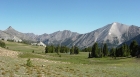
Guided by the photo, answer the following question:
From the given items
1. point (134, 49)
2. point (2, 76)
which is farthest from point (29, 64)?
point (134, 49)

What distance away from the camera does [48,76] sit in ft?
94.7

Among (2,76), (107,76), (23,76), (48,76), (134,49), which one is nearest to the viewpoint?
(2,76)

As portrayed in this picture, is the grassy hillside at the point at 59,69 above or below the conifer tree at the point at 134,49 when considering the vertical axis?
below

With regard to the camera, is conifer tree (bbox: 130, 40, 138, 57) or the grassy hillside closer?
the grassy hillside

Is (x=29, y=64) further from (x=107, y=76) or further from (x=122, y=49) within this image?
(x=122, y=49)

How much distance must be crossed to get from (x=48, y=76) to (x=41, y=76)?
141cm

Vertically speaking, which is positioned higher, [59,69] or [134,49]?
[134,49]

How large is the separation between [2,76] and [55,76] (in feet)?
26.8

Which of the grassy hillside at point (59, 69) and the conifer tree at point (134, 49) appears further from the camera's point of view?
the conifer tree at point (134, 49)

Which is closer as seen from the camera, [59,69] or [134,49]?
[59,69]

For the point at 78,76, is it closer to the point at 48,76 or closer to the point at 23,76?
the point at 48,76

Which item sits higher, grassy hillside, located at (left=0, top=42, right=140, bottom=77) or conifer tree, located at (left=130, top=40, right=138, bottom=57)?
conifer tree, located at (left=130, top=40, right=138, bottom=57)

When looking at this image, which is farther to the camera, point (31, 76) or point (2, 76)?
point (31, 76)

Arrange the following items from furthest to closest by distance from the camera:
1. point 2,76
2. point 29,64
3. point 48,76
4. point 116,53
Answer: point 116,53, point 29,64, point 48,76, point 2,76
